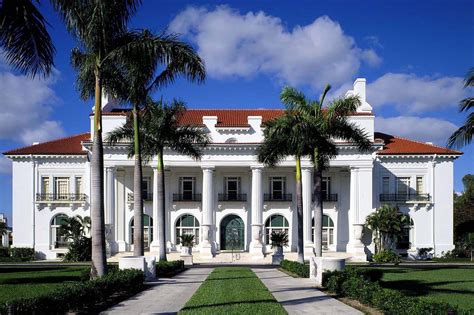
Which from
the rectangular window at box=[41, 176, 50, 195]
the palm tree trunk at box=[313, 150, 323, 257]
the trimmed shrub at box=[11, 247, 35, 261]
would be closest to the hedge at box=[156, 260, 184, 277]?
the palm tree trunk at box=[313, 150, 323, 257]

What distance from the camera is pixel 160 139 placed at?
33.0m

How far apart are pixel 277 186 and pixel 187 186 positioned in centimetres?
767

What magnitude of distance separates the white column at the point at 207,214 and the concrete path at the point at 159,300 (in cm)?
2233

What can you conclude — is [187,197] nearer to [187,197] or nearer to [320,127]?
[187,197]

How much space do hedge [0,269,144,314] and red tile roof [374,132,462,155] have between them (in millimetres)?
34256

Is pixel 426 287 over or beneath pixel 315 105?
beneath

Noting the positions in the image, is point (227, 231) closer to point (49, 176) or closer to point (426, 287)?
point (49, 176)

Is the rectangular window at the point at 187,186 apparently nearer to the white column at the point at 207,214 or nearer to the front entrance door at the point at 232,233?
the white column at the point at 207,214


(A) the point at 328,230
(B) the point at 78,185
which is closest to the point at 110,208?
(B) the point at 78,185

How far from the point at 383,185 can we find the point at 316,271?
91.6 feet

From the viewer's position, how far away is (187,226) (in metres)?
50.0

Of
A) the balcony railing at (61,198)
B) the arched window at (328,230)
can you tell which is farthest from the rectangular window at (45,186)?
the arched window at (328,230)

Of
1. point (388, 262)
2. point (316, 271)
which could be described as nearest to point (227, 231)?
point (388, 262)

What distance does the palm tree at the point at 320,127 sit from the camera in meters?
28.7
